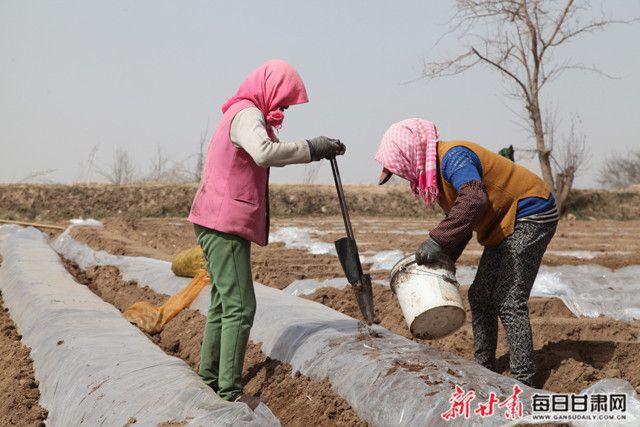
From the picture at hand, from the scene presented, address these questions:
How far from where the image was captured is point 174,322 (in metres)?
5.31

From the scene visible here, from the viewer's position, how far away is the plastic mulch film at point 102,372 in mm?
2746

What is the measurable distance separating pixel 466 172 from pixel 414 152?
0.83 ft

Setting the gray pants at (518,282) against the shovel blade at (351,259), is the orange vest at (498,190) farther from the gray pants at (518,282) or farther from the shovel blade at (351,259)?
the shovel blade at (351,259)

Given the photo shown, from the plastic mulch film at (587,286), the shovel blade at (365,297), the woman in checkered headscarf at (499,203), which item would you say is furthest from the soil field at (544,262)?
the shovel blade at (365,297)

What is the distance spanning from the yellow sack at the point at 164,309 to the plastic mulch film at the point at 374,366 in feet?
3.39

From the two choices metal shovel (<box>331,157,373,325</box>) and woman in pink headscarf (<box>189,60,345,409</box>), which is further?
metal shovel (<box>331,157,373,325</box>)

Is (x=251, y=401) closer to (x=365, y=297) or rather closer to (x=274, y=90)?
(x=365, y=297)

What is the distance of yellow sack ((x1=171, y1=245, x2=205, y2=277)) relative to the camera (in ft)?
19.1

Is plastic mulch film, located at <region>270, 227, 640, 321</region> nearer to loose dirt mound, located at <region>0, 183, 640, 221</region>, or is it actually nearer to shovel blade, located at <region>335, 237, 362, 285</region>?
shovel blade, located at <region>335, 237, 362, 285</region>

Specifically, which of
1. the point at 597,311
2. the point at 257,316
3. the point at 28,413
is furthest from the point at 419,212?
the point at 28,413

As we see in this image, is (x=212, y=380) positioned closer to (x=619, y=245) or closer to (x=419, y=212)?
(x=619, y=245)

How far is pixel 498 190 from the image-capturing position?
3.22 meters

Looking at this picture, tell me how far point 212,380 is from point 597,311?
10.1ft

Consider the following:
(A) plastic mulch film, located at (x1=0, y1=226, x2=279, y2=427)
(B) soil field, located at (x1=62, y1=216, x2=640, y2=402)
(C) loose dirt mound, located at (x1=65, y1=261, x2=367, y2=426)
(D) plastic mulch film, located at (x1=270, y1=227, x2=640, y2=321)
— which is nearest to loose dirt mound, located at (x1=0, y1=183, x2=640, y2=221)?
(B) soil field, located at (x1=62, y1=216, x2=640, y2=402)
